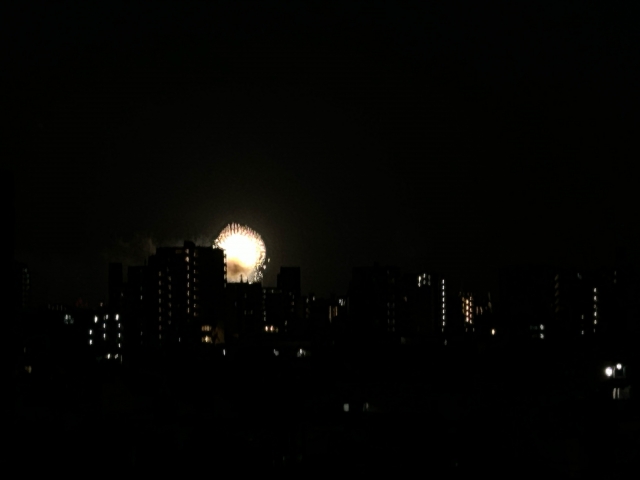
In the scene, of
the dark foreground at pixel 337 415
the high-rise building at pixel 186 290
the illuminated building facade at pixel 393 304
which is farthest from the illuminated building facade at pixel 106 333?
the illuminated building facade at pixel 393 304

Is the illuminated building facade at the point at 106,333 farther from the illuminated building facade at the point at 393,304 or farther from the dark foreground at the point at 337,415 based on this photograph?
the illuminated building facade at the point at 393,304

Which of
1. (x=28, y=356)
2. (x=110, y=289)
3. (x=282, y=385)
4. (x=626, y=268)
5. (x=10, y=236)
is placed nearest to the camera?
(x=10, y=236)

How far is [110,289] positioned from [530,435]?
2306 cm

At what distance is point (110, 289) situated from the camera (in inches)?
1136

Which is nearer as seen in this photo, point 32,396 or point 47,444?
point 47,444

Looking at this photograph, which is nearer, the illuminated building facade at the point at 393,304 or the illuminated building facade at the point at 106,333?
the illuminated building facade at the point at 106,333

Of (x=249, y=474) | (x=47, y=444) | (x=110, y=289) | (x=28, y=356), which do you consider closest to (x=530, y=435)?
(x=249, y=474)

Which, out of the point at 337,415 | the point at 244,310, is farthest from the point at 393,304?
the point at 337,415

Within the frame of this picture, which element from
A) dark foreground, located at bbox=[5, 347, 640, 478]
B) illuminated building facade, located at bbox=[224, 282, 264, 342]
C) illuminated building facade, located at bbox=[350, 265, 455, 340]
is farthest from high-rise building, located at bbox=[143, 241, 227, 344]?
dark foreground, located at bbox=[5, 347, 640, 478]

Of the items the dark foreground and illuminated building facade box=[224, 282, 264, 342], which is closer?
the dark foreground

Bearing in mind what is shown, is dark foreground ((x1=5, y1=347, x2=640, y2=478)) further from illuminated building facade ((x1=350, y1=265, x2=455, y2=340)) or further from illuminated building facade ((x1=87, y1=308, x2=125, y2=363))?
illuminated building facade ((x1=350, y1=265, x2=455, y2=340))

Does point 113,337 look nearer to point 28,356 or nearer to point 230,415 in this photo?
point 28,356

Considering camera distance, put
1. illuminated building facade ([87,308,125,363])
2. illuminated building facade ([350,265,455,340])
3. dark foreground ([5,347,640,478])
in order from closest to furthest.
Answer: dark foreground ([5,347,640,478]), illuminated building facade ([87,308,125,363]), illuminated building facade ([350,265,455,340])

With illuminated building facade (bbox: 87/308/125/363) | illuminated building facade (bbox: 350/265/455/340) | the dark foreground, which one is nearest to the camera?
the dark foreground
